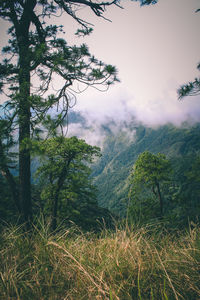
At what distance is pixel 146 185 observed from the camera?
1352 centimetres

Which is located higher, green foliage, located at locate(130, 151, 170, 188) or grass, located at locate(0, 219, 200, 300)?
green foliage, located at locate(130, 151, 170, 188)

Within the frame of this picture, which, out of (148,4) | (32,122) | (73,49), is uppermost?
(148,4)

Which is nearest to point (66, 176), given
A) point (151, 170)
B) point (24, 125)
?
point (151, 170)

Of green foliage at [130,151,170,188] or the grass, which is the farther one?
green foliage at [130,151,170,188]

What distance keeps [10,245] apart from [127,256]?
4.99 ft

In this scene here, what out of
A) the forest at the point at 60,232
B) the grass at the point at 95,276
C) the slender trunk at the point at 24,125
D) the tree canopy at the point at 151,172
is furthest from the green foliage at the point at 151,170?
the grass at the point at 95,276

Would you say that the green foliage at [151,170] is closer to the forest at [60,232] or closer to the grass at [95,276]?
the forest at [60,232]

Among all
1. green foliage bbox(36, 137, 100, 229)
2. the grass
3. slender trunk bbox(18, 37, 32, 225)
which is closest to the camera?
the grass

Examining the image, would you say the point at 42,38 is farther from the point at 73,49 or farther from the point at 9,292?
the point at 9,292

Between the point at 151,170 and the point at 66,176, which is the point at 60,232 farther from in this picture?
the point at 151,170

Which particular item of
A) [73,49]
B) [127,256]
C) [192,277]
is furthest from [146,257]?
[73,49]

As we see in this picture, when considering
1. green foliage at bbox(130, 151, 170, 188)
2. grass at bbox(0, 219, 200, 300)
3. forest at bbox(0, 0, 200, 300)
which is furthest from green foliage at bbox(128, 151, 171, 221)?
grass at bbox(0, 219, 200, 300)

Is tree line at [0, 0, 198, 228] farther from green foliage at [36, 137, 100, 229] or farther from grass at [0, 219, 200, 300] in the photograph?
green foliage at [36, 137, 100, 229]

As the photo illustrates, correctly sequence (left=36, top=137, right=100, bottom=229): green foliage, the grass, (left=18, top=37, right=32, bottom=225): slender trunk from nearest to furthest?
1. the grass
2. (left=18, top=37, right=32, bottom=225): slender trunk
3. (left=36, top=137, right=100, bottom=229): green foliage
